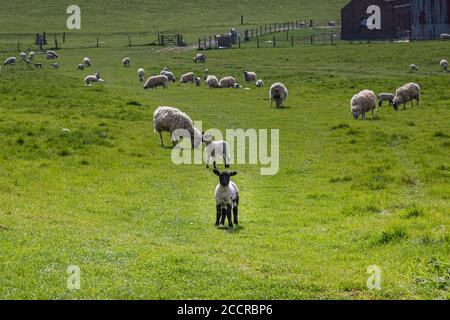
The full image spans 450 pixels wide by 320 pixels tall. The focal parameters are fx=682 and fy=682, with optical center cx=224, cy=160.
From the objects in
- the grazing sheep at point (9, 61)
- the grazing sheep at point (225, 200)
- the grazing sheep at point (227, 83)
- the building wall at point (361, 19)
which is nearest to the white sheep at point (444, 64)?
the grazing sheep at point (227, 83)

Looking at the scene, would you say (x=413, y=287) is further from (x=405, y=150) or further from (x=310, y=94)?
(x=310, y=94)

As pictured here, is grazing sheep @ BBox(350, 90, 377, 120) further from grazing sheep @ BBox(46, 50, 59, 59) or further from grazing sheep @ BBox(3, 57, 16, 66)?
grazing sheep @ BBox(46, 50, 59, 59)

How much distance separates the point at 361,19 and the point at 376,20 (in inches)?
77.2

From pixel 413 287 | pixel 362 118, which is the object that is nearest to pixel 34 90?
pixel 362 118

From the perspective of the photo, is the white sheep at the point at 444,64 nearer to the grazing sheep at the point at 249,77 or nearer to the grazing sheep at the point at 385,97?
the grazing sheep at the point at 249,77

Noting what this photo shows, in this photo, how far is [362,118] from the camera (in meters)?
28.7

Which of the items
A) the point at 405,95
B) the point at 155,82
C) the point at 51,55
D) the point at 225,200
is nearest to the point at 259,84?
the point at 155,82

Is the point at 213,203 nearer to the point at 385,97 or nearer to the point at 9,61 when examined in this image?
the point at 385,97

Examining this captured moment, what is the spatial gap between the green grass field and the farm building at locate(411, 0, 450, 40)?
131ft

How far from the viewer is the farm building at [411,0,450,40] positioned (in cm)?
7500

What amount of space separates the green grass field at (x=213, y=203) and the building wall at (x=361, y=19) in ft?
151

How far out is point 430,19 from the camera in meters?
75.9

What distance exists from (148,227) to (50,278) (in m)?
4.00

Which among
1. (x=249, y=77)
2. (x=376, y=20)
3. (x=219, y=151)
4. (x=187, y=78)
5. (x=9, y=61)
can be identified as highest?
(x=376, y=20)
